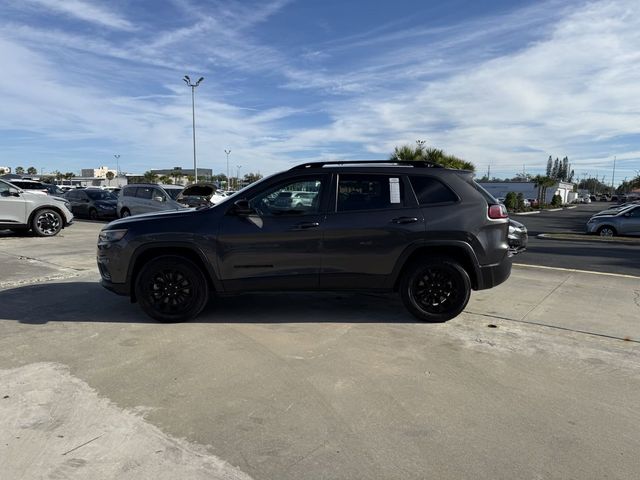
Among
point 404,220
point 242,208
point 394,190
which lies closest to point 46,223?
point 242,208

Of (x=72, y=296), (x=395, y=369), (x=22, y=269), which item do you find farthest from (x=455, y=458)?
(x=22, y=269)

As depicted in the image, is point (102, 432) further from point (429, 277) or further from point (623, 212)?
point (623, 212)

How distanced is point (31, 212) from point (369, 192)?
11.4 metres

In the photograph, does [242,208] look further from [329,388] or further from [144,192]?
[144,192]

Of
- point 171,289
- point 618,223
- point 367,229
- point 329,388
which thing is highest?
point 367,229

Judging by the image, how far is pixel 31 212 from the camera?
13180mm

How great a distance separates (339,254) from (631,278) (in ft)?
19.1

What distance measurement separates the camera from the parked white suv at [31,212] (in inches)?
505

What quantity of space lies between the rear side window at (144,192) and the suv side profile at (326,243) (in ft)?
46.0

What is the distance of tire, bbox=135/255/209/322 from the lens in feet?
17.9

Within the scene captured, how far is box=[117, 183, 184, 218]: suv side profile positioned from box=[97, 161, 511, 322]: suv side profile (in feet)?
42.4

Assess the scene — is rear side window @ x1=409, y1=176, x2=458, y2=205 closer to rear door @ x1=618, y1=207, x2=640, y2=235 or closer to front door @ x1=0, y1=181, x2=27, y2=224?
front door @ x1=0, y1=181, x2=27, y2=224

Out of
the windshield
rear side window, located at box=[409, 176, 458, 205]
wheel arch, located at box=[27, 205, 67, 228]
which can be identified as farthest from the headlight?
the windshield

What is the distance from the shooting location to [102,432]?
320 cm
